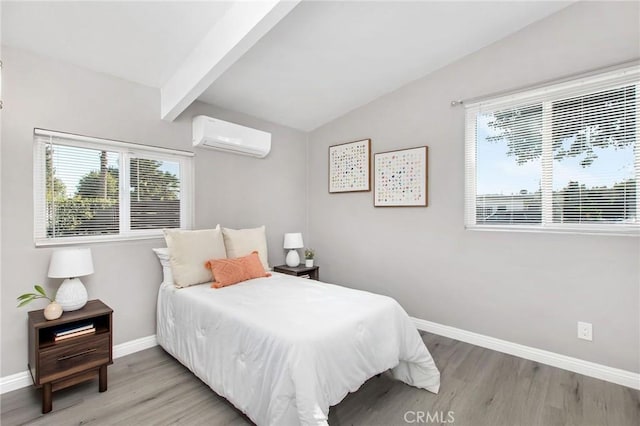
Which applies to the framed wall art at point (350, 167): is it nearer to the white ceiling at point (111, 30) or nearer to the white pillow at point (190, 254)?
the white pillow at point (190, 254)

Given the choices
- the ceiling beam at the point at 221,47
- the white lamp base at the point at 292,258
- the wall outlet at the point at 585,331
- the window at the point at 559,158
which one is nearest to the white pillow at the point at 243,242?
the white lamp base at the point at 292,258

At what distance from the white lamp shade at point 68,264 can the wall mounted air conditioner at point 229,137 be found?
141 cm

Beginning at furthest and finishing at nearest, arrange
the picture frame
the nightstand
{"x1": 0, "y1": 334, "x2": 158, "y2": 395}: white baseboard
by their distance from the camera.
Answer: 1. the nightstand
2. the picture frame
3. {"x1": 0, "y1": 334, "x2": 158, "y2": 395}: white baseboard

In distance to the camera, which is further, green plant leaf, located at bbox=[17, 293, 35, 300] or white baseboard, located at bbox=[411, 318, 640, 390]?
white baseboard, located at bbox=[411, 318, 640, 390]

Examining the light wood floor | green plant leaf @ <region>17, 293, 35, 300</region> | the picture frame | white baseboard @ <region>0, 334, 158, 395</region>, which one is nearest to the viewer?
the light wood floor

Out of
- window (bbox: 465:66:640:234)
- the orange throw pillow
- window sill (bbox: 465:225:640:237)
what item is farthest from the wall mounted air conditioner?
window sill (bbox: 465:225:640:237)

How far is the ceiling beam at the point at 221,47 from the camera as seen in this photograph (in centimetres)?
193

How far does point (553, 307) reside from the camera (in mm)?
2568

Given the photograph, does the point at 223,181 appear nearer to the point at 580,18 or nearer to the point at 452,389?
the point at 452,389

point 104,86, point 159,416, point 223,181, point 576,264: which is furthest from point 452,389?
point 104,86

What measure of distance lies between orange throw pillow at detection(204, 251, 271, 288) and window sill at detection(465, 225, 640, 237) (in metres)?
2.09

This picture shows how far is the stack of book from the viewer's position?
2.05m

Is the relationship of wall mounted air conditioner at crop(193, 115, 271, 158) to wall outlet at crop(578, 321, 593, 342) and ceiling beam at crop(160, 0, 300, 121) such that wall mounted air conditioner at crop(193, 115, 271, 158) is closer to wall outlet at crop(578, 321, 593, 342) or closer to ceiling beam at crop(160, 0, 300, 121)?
ceiling beam at crop(160, 0, 300, 121)

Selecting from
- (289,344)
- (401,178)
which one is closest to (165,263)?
(289,344)
